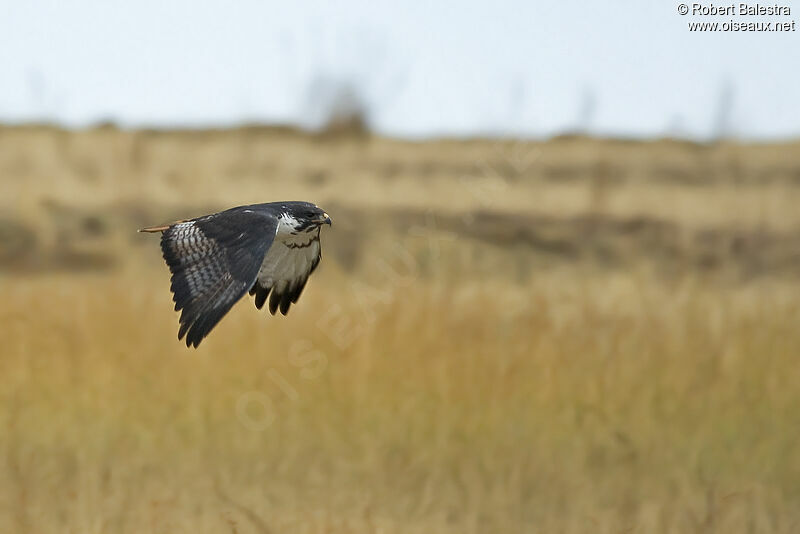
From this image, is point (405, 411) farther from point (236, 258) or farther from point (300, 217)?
point (236, 258)

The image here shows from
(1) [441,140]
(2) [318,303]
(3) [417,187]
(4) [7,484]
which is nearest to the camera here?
(4) [7,484]

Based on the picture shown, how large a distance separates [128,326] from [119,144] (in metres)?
7.29

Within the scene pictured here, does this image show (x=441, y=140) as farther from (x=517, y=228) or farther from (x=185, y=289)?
(x=185, y=289)

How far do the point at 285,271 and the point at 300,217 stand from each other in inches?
12.6

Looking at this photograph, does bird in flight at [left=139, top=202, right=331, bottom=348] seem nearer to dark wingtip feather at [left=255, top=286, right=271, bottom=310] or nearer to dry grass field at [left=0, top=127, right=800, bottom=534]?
dark wingtip feather at [left=255, top=286, right=271, bottom=310]

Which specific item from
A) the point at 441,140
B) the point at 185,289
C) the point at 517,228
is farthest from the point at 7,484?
the point at 441,140

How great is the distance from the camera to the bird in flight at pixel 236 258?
2811 mm

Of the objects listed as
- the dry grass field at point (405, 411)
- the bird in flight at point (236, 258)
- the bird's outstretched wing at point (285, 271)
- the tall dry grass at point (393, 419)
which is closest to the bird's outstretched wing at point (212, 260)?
the bird in flight at point (236, 258)

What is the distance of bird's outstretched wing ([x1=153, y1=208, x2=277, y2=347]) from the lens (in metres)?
2.78

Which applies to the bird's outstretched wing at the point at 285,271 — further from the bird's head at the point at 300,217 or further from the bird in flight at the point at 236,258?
the bird's head at the point at 300,217

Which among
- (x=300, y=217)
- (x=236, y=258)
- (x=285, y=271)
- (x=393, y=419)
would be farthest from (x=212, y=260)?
(x=393, y=419)

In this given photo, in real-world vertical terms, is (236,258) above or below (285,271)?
above

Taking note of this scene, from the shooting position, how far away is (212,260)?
2988 mm

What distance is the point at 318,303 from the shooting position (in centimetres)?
482
